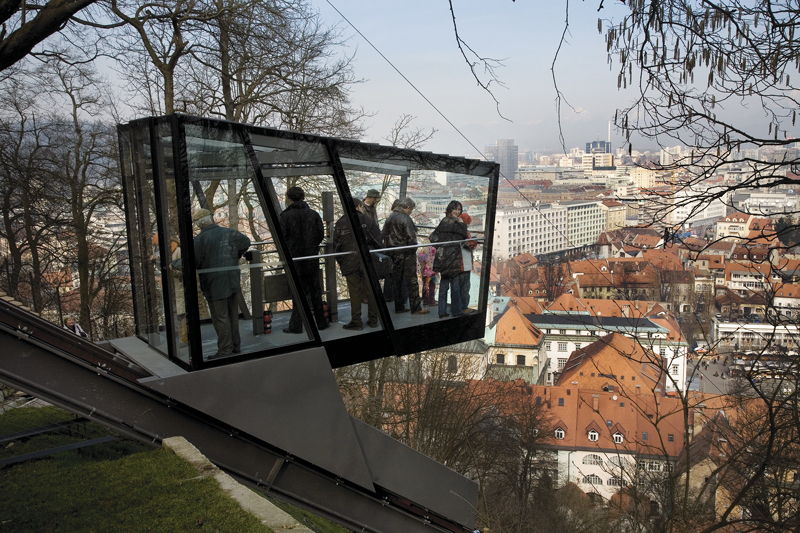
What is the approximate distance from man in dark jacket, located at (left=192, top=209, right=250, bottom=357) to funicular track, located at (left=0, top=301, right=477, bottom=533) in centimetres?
56

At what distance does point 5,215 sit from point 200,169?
12518mm

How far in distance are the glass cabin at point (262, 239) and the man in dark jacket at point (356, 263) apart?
16 millimetres

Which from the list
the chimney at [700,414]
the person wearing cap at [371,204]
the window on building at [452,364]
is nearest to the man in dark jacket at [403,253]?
the person wearing cap at [371,204]

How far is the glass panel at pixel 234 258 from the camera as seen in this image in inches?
219

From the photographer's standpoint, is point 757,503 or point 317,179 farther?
point 757,503

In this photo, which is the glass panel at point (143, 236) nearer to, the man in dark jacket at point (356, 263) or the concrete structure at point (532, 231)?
the man in dark jacket at point (356, 263)

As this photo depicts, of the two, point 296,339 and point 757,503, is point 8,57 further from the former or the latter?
point 757,503

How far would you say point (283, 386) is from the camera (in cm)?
595

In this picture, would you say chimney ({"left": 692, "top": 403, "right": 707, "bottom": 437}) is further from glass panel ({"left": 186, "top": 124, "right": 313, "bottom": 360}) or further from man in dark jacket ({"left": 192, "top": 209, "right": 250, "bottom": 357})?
man in dark jacket ({"left": 192, "top": 209, "right": 250, "bottom": 357})

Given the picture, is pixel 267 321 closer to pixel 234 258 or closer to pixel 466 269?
pixel 234 258

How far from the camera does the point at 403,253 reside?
24.6ft

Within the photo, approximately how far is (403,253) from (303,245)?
5.03ft

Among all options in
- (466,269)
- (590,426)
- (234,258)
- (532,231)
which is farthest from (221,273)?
(590,426)

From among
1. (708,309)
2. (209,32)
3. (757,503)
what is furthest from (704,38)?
(708,309)
